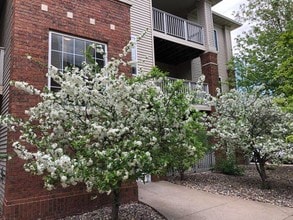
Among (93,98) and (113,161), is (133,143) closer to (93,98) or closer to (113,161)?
(113,161)

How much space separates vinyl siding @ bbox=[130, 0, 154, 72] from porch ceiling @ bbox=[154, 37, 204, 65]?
3.28 feet

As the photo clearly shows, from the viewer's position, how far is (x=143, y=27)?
466 inches

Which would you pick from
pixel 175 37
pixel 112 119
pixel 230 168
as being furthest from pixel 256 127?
pixel 175 37

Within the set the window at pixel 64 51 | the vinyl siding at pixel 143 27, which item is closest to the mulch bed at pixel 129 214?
the window at pixel 64 51

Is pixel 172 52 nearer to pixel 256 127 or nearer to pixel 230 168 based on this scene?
pixel 230 168

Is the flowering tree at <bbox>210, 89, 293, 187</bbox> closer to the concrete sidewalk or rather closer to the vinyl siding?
the concrete sidewalk

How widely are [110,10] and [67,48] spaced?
6.47ft

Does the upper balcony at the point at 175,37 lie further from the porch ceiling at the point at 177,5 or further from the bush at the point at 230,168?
the bush at the point at 230,168

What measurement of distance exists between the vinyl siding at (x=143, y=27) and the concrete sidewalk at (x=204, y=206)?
18.3ft

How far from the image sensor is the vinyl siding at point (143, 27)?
1131cm

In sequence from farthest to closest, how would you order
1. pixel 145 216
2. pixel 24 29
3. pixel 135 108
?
pixel 24 29 → pixel 145 216 → pixel 135 108

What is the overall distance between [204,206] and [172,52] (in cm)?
980

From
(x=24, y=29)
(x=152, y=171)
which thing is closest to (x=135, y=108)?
(x=152, y=171)

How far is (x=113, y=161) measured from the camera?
3.98 meters
